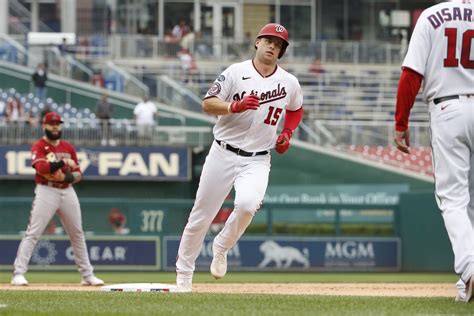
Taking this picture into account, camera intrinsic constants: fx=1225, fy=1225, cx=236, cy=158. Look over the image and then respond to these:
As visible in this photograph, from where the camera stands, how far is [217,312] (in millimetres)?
7590

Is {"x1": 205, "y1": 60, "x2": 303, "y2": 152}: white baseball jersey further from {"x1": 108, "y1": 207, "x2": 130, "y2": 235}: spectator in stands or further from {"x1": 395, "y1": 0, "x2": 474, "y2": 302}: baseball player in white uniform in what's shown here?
{"x1": 108, "y1": 207, "x2": 130, "y2": 235}: spectator in stands

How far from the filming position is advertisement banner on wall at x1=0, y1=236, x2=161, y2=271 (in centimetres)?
2045

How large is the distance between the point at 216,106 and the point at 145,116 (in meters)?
18.0

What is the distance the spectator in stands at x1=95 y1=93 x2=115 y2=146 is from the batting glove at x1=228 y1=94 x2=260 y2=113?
17381 mm

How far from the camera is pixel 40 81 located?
29.5 meters

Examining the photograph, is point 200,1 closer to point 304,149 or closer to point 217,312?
point 304,149

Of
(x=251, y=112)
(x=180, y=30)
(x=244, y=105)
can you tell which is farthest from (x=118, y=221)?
(x=180, y=30)

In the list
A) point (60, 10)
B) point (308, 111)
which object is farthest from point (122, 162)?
point (60, 10)

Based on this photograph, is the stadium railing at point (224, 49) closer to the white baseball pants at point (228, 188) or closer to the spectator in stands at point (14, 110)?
the spectator in stands at point (14, 110)

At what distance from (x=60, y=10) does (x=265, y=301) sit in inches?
1137

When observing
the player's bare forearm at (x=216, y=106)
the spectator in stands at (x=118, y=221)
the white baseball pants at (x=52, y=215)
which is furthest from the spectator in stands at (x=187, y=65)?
the player's bare forearm at (x=216, y=106)

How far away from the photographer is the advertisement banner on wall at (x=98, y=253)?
67.1ft

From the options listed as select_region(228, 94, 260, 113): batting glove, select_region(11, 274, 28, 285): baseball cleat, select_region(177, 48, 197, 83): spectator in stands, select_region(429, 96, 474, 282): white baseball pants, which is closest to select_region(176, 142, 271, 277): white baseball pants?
select_region(228, 94, 260, 113): batting glove

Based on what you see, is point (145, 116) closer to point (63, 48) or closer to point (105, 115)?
point (105, 115)
